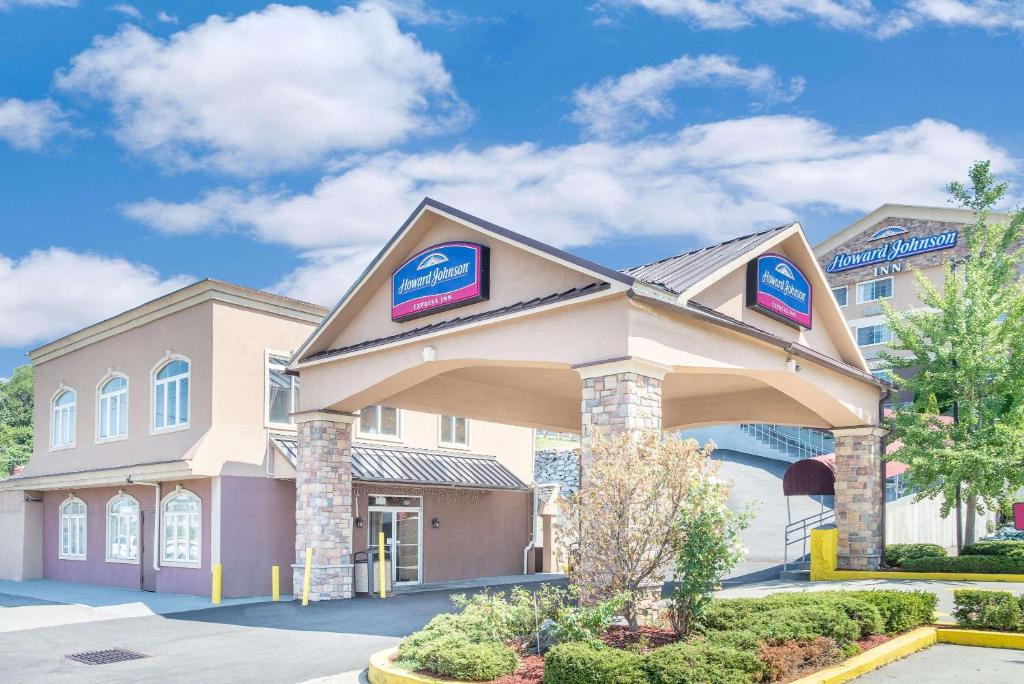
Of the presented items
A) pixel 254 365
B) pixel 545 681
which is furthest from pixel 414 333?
pixel 545 681

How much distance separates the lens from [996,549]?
21438 mm

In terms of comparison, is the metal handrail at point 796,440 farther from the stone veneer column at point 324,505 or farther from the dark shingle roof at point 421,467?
the stone veneer column at point 324,505

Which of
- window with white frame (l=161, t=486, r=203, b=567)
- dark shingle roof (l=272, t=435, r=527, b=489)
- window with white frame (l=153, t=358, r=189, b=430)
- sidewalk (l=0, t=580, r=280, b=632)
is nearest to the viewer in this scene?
sidewalk (l=0, t=580, r=280, b=632)

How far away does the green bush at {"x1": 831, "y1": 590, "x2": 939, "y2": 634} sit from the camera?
12688 millimetres

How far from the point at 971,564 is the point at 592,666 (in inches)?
571

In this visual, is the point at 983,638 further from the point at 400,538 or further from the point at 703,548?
the point at 400,538

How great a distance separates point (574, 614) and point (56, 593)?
1805cm

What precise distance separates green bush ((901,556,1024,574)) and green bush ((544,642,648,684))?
1377 centimetres

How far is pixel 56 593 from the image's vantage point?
2361 centimetres

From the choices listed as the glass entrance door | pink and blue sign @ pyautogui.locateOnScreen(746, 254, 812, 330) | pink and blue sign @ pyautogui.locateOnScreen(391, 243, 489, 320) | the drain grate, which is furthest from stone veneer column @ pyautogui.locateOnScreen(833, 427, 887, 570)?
the drain grate

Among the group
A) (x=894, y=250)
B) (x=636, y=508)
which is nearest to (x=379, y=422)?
(x=636, y=508)

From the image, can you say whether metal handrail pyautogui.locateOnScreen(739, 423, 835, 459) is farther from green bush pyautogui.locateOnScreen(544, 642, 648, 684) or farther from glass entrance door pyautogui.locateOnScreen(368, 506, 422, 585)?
green bush pyautogui.locateOnScreen(544, 642, 648, 684)

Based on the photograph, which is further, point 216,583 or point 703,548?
point 216,583

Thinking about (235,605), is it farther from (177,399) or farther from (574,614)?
(574,614)
